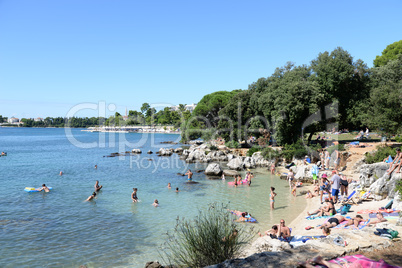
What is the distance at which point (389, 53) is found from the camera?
49.7 metres

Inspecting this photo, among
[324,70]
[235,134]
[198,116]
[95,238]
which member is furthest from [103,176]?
[198,116]

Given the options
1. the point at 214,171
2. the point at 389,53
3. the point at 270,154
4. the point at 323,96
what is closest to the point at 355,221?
the point at 214,171

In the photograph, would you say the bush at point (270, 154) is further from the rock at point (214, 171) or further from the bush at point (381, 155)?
the bush at point (381, 155)

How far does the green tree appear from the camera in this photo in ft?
158

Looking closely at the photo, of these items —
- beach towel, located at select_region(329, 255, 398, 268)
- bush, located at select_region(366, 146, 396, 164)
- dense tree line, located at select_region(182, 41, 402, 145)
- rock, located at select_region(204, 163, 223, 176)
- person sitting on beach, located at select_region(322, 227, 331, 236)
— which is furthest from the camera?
dense tree line, located at select_region(182, 41, 402, 145)

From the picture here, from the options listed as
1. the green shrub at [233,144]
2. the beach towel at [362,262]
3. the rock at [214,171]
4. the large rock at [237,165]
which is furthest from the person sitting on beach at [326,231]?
the green shrub at [233,144]

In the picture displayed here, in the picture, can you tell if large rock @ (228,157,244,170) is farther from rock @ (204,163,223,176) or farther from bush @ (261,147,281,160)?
bush @ (261,147,281,160)

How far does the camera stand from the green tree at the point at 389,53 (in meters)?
48.2

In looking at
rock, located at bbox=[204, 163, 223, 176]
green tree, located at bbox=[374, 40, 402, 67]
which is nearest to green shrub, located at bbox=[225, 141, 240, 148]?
rock, located at bbox=[204, 163, 223, 176]

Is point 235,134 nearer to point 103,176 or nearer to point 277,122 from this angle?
point 277,122

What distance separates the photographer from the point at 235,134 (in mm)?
43625

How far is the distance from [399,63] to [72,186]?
41.4 meters

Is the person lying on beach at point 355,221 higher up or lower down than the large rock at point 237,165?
higher up

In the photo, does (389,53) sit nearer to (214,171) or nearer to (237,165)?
(237,165)
